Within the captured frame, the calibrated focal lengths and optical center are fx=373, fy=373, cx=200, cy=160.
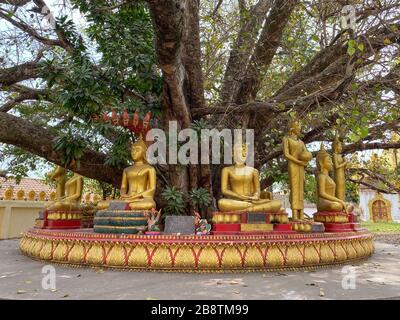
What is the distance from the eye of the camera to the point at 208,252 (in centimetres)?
563

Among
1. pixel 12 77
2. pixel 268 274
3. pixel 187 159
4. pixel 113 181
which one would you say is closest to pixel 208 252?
pixel 268 274

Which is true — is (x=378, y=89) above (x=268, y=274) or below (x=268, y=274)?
above

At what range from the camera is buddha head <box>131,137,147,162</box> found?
765 cm

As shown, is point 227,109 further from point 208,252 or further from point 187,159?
point 208,252

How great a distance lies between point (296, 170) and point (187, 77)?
3.04m

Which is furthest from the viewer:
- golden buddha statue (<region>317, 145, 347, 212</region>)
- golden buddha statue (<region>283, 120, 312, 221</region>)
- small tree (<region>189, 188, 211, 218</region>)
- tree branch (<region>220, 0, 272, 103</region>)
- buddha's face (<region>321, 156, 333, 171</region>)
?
tree branch (<region>220, 0, 272, 103</region>)

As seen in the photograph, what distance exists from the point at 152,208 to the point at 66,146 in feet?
6.74

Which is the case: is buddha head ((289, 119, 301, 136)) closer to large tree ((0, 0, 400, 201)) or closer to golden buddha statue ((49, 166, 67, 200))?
large tree ((0, 0, 400, 201))

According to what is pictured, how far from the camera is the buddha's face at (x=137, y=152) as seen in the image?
7.65 m

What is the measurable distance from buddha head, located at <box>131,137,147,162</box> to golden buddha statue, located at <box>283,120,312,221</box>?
2.88m

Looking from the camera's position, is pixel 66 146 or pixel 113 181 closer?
pixel 66 146

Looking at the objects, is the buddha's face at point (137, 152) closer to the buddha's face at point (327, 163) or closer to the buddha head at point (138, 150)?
the buddha head at point (138, 150)

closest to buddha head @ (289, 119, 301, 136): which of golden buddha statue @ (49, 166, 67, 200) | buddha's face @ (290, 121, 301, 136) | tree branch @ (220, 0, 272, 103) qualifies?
buddha's face @ (290, 121, 301, 136)

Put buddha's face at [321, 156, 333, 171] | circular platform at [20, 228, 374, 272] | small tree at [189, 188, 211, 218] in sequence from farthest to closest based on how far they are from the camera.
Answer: buddha's face at [321, 156, 333, 171], small tree at [189, 188, 211, 218], circular platform at [20, 228, 374, 272]
